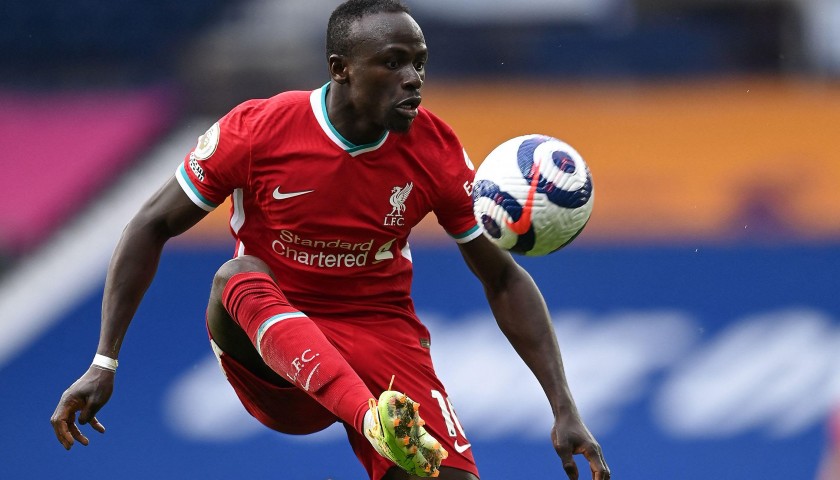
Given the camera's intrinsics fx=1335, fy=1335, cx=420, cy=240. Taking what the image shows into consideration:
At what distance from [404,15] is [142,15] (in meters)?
5.22

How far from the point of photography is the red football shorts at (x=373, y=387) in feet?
15.3

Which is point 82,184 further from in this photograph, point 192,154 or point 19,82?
point 192,154

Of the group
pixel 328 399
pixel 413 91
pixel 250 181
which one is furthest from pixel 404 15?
pixel 328 399

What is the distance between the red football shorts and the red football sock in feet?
1.12

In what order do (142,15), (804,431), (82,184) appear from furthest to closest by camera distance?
(142,15) → (82,184) → (804,431)

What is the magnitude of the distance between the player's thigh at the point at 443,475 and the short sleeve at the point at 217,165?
1.11m

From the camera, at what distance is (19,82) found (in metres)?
8.73

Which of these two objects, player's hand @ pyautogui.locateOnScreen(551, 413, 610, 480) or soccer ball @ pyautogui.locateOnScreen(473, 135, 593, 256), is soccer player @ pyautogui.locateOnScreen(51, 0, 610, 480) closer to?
player's hand @ pyautogui.locateOnScreen(551, 413, 610, 480)

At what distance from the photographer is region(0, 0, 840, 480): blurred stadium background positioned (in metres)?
7.95

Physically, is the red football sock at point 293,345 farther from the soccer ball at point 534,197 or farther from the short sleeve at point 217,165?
the soccer ball at point 534,197

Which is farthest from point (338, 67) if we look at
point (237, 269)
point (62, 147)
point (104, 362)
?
point (62, 147)

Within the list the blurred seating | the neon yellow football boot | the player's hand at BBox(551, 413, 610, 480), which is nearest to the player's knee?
the neon yellow football boot

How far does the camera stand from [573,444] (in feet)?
14.7

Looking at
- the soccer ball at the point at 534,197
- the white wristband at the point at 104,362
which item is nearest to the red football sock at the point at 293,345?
the white wristband at the point at 104,362
